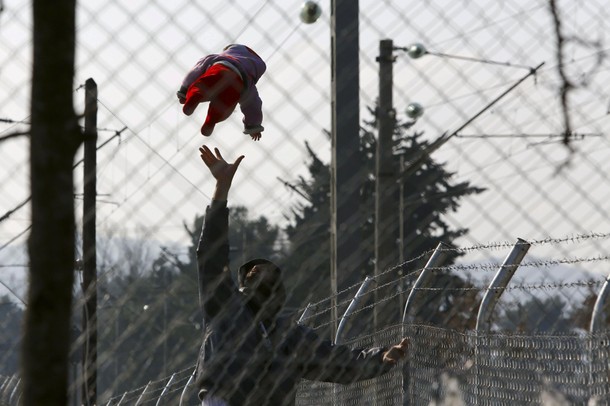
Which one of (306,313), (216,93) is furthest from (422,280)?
(216,93)

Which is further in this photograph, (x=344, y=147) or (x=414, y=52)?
(x=344, y=147)

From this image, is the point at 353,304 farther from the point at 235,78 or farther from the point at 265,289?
the point at 235,78

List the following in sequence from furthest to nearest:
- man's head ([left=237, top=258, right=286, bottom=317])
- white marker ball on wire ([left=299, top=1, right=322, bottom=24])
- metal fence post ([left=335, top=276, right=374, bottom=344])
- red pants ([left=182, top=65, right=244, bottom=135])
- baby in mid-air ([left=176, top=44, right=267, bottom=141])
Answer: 1. metal fence post ([left=335, top=276, right=374, bottom=344])
2. man's head ([left=237, top=258, right=286, bottom=317])
3. baby in mid-air ([left=176, top=44, right=267, bottom=141])
4. red pants ([left=182, top=65, right=244, bottom=135])
5. white marker ball on wire ([left=299, top=1, right=322, bottom=24])

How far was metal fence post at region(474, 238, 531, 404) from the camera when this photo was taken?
461 cm

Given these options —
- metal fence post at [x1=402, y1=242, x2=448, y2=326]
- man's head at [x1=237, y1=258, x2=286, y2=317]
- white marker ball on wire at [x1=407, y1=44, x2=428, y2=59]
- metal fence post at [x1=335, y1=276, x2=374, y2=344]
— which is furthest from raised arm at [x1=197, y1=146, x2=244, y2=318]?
metal fence post at [x1=335, y1=276, x2=374, y2=344]

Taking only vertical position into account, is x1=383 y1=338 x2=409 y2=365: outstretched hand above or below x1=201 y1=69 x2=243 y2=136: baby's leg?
below

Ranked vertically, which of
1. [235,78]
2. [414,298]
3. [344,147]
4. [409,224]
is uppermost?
[409,224]

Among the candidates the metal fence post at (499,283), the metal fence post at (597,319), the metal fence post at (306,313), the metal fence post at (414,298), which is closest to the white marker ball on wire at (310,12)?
the metal fence post at (597,319)

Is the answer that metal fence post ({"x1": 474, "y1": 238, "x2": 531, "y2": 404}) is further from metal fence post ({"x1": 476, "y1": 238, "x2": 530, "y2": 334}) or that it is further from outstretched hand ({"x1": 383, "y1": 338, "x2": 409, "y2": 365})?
outstretched hand ({"x1": 383, "y1": 338, "x2": 409, "y2": 365})

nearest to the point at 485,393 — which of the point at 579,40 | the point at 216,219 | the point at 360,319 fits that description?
the point at 216,219

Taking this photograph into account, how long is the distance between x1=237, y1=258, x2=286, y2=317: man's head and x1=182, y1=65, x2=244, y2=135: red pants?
27.2 inches

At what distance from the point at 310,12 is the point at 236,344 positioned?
5.49 ft

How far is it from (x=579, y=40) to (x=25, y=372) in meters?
1.54

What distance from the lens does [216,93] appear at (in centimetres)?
415
